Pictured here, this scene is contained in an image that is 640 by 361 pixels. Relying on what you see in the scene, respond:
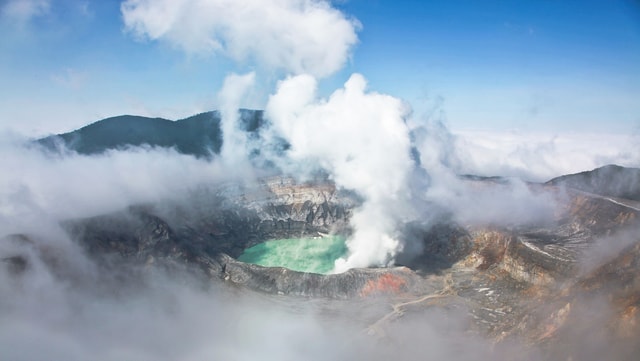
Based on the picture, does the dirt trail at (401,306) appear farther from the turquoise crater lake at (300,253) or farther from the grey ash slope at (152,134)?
the grey ash slope at (152,134)

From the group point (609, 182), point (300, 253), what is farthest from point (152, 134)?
point (609, 182)

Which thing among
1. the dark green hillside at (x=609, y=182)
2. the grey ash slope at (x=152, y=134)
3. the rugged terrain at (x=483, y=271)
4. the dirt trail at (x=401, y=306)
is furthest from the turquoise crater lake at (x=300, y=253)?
the dark green hillside at (x=609, y=182)

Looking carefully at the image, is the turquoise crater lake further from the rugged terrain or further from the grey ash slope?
the grey ash slope

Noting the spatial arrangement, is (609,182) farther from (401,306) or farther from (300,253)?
(300,253)

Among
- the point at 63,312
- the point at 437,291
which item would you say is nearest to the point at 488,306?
the point at 437,291

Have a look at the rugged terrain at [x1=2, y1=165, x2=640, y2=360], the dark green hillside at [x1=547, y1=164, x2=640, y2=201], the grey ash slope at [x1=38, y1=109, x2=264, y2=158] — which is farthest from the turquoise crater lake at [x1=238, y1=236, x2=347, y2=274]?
the dark green hillside at [x1=547, y1=164, x2=640, y2=201]

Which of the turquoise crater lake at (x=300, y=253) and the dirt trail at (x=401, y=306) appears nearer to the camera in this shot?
the dirt trail at (x=401, y=306)
